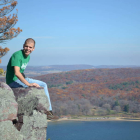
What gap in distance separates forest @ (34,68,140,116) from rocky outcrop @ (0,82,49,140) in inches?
2760

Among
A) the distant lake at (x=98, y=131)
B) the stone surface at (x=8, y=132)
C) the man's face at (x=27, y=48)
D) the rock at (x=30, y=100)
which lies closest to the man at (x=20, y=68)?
the man's face at (x=27, y=48)

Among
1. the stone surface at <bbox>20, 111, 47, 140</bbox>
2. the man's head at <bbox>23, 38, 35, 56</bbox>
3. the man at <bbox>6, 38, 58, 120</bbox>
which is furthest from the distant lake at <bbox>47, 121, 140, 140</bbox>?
the stone surface at <bbox>20, 111, 47, 140</bbox>

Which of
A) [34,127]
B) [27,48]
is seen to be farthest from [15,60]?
[34,127]

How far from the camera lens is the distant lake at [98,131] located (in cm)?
5525

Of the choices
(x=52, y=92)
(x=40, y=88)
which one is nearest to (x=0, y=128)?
(x=40, y=88)

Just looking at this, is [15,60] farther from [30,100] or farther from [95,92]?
[95,92]

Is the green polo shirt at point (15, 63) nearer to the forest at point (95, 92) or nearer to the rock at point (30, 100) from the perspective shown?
the rock at point (30, 100)

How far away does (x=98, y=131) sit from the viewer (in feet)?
199

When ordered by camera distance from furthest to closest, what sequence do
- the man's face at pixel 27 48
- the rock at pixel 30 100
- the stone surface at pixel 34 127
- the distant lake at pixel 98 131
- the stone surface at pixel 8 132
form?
the distant lake at pixel 98 131, the man's face at pixel 27 48, the rock at pixel 30 100, the stone surface at pixel 34 127, the stone surface at pixel 8 132

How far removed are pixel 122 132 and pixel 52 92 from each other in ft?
132

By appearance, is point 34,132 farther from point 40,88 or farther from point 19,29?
point 19,29

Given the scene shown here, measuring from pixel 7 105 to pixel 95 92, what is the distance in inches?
3996

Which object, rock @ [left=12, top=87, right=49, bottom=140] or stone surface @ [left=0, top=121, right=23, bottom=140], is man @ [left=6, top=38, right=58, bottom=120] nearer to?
rock @ [left=12, top=87, right=49, bottom=140]

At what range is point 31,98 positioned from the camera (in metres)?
3.36
